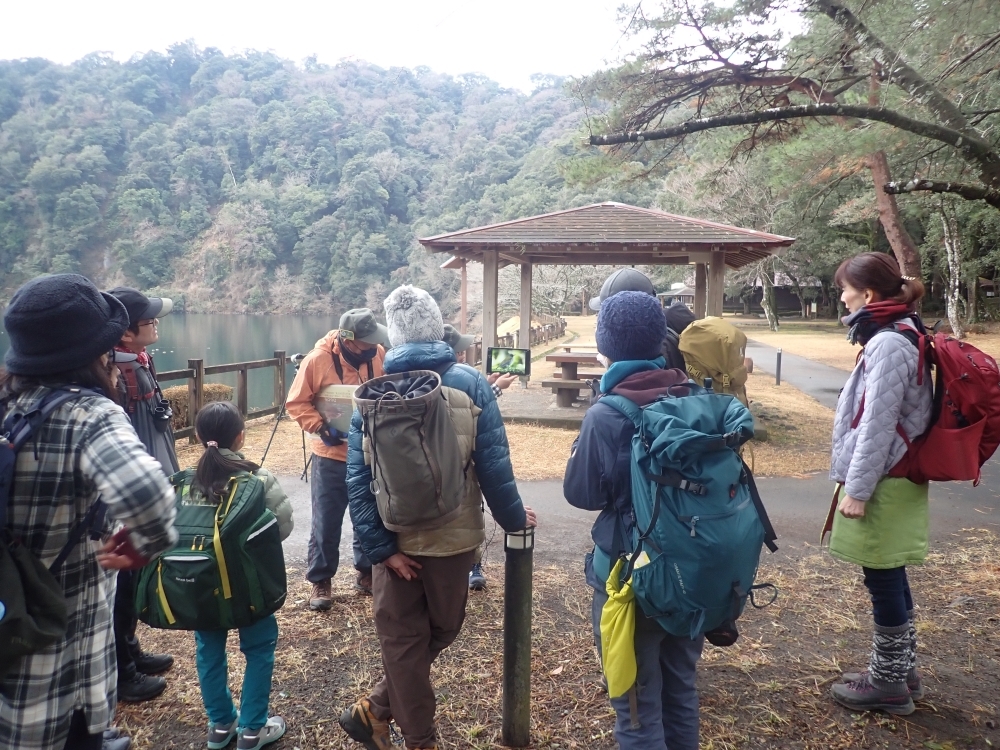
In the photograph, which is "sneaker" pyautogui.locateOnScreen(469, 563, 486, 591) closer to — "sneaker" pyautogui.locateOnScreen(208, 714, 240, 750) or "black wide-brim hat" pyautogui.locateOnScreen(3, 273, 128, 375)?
"sneaker" pyautogui.locateOnScreen(208, 714, 240, 750)

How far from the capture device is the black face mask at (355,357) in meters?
3.35

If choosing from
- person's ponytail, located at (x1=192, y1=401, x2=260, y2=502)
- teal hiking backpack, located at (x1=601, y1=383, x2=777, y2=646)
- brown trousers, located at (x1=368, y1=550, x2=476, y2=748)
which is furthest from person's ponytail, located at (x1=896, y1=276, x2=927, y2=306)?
person's ponytail, located at (x1=192, y1=401, x2=260, y2=502)

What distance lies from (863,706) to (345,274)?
62.3 m

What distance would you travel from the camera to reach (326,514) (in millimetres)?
3287

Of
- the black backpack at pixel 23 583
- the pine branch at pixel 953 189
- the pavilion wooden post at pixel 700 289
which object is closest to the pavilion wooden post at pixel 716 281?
the pavilion wooden post at pixel 700 289

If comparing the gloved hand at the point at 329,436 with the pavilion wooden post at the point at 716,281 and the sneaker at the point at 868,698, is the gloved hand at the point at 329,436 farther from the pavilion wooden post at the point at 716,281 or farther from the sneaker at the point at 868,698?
the pavilion wooden post at the point at 716,281

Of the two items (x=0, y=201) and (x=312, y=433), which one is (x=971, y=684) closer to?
(x=312, y=433)

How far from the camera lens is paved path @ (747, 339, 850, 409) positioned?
1267 centimetres

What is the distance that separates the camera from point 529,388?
12.2 meters

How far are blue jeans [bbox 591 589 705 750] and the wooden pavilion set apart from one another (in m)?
7.79

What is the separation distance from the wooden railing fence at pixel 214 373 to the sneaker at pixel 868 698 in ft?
21.4

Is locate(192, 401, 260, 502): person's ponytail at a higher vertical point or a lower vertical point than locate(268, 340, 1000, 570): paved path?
higher

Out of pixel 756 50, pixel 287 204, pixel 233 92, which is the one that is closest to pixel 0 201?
pixel 287 204

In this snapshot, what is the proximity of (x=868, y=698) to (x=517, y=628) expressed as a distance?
4.59 ft
